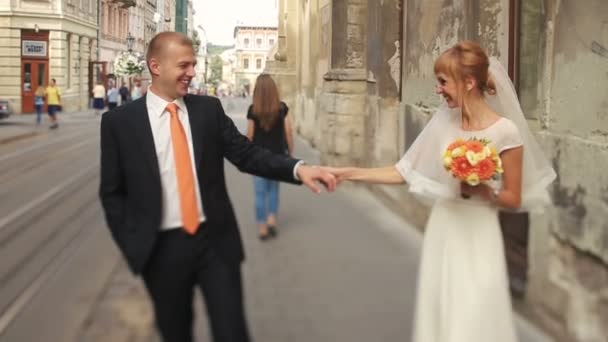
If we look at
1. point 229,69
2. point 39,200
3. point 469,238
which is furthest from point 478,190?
point 229,69

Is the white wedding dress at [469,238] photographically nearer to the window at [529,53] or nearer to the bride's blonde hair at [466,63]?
the bride's blonde hair at [466,63]

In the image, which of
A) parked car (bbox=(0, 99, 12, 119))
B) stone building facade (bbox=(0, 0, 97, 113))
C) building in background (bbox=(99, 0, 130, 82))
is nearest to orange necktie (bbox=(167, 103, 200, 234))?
parked car (bbox=(0, 99, 12, 119))

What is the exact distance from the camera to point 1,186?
11844mm

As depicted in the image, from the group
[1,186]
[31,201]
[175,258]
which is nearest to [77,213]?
[31,201]

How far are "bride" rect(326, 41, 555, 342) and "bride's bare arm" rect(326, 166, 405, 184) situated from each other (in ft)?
0.45

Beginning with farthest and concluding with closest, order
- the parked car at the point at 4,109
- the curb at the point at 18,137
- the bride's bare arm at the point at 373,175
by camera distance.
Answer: the parked car at the point at 4,109 < the curb at the point at 18,137 < the bride's bare arm at the point at 373,175

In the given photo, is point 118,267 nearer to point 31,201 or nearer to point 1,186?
point 31,201

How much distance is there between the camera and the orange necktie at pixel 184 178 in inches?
119

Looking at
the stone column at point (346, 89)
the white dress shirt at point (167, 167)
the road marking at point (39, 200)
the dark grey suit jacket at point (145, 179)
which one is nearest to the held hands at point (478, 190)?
the dark grey suit jacket at point (145, 179)

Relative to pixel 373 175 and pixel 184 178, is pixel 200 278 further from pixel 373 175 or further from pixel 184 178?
pixel 373 175

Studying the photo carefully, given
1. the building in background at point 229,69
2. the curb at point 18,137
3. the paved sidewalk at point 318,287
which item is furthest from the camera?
the building in background at point 229,69

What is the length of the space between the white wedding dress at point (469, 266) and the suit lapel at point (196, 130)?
1094 millimetres

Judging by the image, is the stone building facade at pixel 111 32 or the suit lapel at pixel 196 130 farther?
the stone building facade at pixel 111 32

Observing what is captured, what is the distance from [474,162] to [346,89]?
30.2 feet
